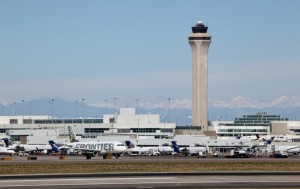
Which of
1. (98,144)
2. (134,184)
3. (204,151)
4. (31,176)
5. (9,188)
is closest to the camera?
(9,188)

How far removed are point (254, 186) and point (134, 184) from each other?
39.8ft

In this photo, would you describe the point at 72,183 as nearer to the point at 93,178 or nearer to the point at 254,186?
the point at 93,178

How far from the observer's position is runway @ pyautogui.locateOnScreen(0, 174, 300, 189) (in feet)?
243

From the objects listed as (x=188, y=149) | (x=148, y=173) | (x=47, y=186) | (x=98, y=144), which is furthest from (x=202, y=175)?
(x=188, y=149)

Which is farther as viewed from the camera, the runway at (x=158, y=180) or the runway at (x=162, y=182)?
the runway at (x=158, y=180)

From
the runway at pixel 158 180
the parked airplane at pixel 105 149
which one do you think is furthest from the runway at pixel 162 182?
the parked airplane at pixel 105 149

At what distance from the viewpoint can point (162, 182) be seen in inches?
3100

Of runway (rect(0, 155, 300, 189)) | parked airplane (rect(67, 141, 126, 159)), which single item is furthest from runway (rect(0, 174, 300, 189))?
parked airplane (rect(67, 141, 126, 159))

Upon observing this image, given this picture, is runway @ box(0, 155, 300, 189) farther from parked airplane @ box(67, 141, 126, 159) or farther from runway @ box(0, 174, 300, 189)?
parked airplane @ box(67, 141, 126, 159)

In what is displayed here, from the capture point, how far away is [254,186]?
72.9 m

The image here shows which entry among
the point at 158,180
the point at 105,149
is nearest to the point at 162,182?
the point at 158,180

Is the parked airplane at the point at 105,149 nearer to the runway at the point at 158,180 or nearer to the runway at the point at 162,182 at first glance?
the runway at the point at 158,180

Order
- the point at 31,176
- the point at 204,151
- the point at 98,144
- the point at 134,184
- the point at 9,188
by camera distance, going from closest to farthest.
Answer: the point at 9,188, the point at 134,184, the point at 31,176, the point at 98,144, the point at 204,151

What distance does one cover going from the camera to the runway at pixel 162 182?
74.0 metres
